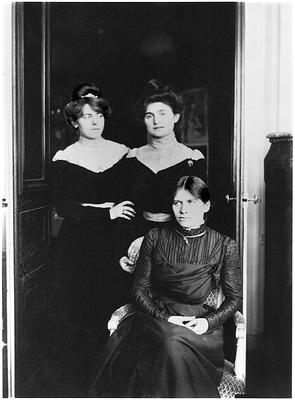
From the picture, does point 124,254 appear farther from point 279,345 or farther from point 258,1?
point 258,1

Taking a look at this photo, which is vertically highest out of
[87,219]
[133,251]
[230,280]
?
[87,219]

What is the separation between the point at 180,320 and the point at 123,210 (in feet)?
1.53

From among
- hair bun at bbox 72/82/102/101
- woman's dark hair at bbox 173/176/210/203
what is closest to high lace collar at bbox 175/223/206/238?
woman's dark hair at bbox 173/176/210/203

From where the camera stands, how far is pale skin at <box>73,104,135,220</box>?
1898mm

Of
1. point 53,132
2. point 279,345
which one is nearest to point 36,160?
point 53,132

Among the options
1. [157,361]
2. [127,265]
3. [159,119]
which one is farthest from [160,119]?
[157,361]

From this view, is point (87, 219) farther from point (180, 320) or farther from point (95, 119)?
point (180, 320)

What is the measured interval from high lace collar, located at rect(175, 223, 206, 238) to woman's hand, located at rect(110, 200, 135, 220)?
183 millimetres

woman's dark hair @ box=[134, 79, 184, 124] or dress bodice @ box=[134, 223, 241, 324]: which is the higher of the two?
woman's dark hair @ box=[134, 79, 184, 124]

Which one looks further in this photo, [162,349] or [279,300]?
[279,300]

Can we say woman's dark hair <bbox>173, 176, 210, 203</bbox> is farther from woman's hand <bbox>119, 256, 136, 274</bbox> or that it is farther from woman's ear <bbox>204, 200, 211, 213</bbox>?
woman's hand <bbox>119, 256, 136, 274</bbox>

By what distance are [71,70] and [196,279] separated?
92 cm

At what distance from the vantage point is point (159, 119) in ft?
6.19

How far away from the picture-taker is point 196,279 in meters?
1.90
